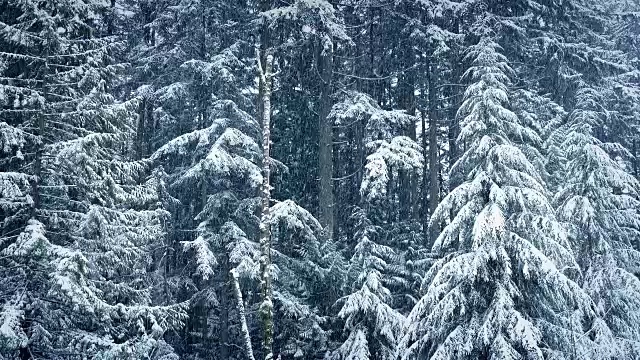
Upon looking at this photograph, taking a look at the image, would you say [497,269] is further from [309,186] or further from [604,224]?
[309,186]

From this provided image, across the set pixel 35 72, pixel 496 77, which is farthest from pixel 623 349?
pixel 35 72

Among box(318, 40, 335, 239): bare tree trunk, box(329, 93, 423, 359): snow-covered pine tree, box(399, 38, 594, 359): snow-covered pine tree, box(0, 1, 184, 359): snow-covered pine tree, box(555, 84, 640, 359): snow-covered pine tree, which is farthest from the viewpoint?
box(318, 40, 335, 239): bare tree trunk

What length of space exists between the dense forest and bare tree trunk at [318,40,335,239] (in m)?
0.08

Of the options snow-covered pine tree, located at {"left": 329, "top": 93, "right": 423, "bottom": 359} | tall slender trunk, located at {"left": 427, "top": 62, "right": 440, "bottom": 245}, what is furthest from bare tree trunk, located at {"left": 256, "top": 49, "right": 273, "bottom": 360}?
tall slender trunk, located at {"left": 427, "top": 62, "right": 440, "bottom": 245}

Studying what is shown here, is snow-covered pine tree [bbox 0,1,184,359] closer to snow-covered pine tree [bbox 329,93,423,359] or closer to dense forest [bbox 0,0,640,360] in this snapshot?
dense forest [bbox 0,0,640,360]

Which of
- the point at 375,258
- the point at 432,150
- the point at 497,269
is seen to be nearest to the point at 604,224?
the point at 375,258

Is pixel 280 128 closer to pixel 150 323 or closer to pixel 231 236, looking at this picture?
pixel 231 236


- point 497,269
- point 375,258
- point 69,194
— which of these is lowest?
point 375,258

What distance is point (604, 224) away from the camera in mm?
16688

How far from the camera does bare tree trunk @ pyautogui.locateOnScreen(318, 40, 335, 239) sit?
19484mm

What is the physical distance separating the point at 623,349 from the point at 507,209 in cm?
660

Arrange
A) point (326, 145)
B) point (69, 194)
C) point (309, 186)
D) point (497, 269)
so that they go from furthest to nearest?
point (309, 186), point (326, 145), point (69, 194), point (497, 269)

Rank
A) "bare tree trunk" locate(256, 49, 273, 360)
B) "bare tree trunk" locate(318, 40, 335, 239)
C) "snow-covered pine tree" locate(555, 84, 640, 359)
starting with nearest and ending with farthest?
"bare tree trunk" locate(256, 49, 273, 360), "snow-covered pine tree" locate(555, 84, 640, 359), "bare tree trunk" locate(318, 40, 335, 239)

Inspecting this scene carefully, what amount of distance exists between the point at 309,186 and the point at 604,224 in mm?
10944
